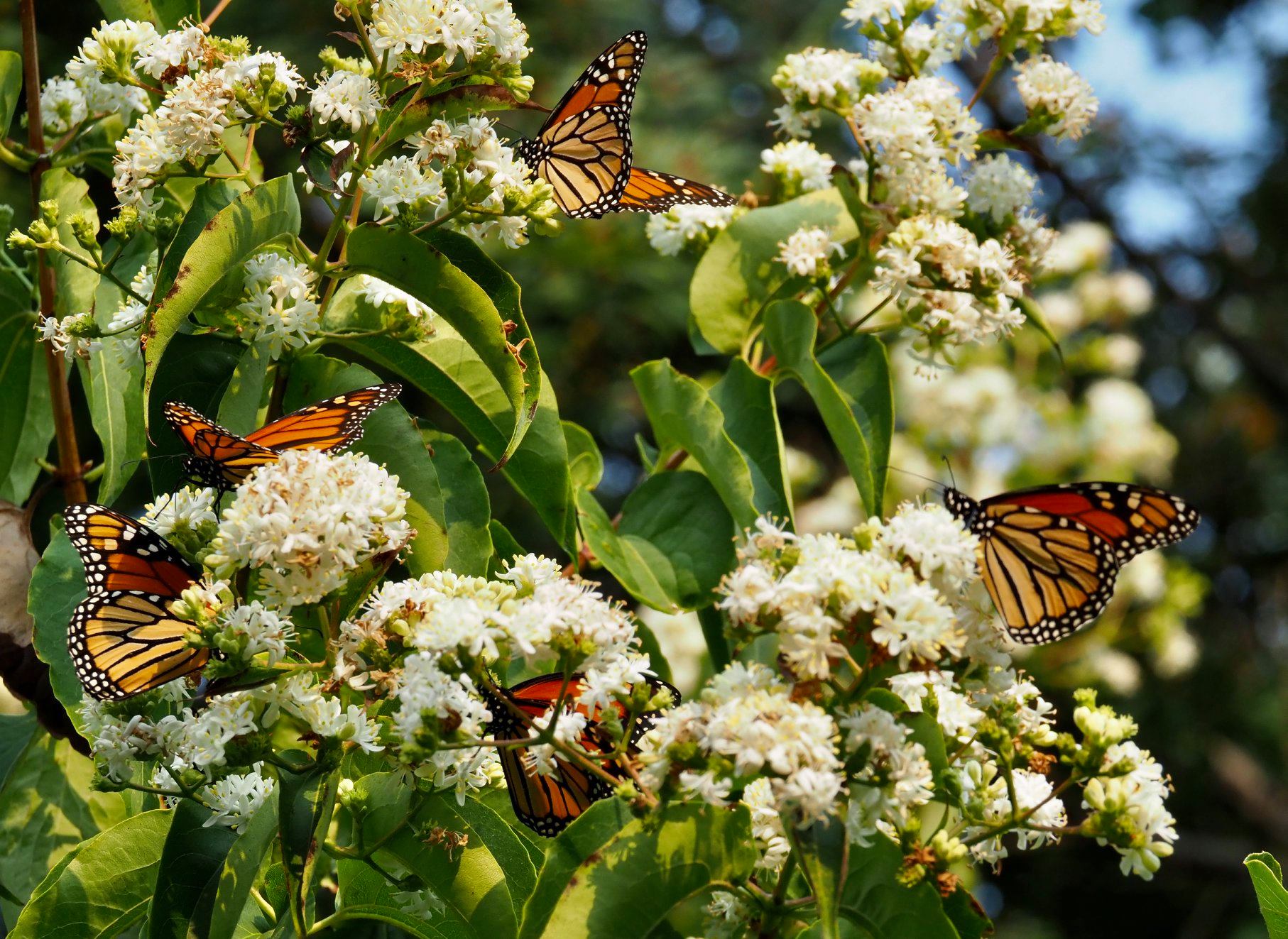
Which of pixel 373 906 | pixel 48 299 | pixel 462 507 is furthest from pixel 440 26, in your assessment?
pixel 373 906

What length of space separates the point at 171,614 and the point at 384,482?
1.09 ft

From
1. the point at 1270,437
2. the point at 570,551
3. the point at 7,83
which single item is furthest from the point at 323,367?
the point at 1270,437

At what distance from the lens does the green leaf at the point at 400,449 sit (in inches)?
66.3

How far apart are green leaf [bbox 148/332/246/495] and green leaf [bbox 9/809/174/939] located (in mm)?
441

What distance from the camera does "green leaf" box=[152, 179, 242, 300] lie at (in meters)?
1.59

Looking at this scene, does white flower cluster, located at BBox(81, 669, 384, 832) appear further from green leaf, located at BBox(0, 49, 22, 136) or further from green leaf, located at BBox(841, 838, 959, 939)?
green leaf, located at BBox(0, 49, 22, 136)

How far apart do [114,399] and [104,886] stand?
26.7 inches

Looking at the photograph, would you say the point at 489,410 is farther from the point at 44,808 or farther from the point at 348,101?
the point at 44,808

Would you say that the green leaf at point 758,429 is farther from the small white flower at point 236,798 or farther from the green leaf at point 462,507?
the small white flower at point 236,798

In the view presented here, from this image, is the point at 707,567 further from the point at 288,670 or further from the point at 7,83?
the point at 7,83

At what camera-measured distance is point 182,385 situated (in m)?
1.76

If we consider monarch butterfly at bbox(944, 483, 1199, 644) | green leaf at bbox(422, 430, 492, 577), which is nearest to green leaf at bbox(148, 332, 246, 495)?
green leaf at bbox(422, 430, 492, 577)

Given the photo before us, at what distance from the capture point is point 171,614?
5.22ft

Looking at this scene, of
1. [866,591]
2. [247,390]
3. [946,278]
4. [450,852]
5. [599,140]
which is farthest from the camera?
[599,140]
